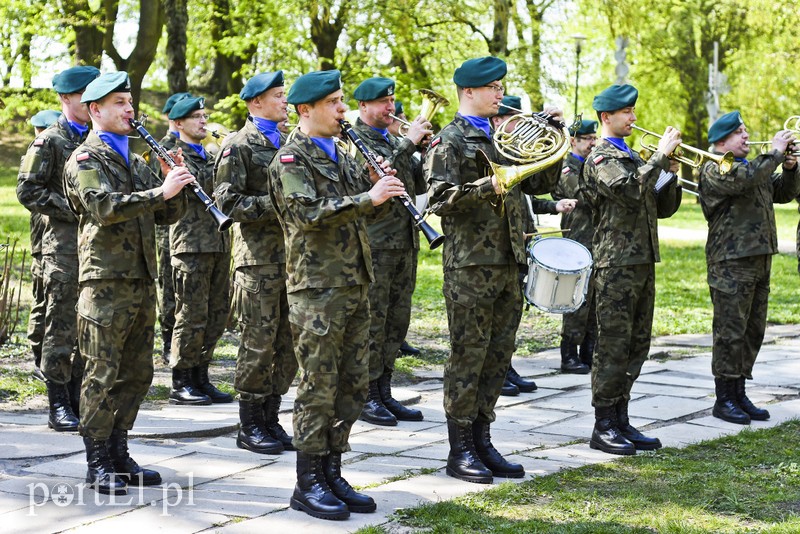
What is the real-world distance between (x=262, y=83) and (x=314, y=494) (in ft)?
9.35

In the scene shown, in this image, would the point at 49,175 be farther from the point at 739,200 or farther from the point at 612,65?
the point at 612,65

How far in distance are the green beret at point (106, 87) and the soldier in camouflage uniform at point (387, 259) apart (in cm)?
218

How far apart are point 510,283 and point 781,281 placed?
41.8ft

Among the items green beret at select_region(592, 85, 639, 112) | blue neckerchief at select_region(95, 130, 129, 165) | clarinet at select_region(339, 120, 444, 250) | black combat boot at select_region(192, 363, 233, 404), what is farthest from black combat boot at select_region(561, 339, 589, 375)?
blue neckerchief at select_region(95, 130, 129, 165)

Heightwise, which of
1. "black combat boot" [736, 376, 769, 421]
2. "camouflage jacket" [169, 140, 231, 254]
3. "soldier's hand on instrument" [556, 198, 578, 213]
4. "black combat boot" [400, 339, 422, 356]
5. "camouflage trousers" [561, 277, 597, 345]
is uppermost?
"soldier's hand on instrument" [556, 198, 578, 213]

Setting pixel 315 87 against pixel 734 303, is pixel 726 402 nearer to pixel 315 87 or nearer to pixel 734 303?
pixel 734 303

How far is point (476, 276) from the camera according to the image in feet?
20.1

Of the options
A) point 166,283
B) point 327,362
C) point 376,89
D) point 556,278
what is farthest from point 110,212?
point 166,283

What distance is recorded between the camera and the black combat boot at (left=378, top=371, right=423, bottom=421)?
7.84m

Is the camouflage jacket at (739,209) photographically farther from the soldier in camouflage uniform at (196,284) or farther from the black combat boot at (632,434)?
the soldier in camouflage uniform at (196,284)

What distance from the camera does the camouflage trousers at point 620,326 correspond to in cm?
699

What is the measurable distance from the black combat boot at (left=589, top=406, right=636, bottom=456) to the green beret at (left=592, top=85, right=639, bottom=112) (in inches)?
75.4

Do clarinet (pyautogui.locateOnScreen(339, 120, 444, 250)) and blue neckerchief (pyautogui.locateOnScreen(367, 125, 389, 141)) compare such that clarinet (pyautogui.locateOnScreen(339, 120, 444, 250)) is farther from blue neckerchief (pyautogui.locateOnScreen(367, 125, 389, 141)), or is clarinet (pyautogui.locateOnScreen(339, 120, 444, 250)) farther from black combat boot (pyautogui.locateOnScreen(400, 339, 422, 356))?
black combat boot (pyautogui.locateOnScreen(400, 339, 422, 356))

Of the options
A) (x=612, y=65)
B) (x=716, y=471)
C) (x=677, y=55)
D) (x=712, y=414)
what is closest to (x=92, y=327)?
(x=716, y=471)
